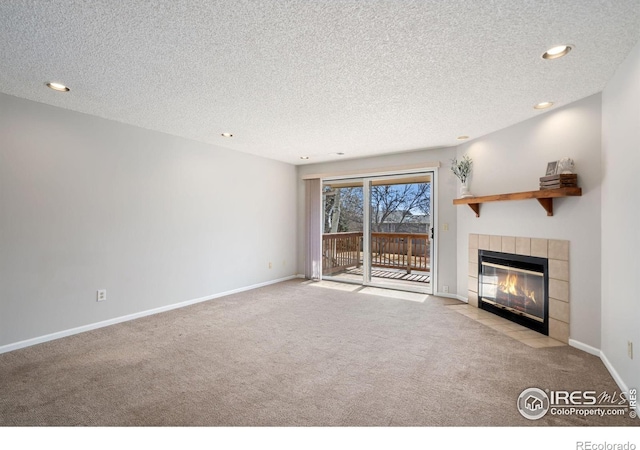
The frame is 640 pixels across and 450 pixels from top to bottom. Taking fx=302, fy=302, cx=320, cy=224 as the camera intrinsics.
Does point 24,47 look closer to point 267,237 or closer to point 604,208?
point 267,237

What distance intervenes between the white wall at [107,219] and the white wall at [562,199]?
375cm

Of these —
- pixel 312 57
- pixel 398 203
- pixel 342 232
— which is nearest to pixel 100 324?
pixel 312 57

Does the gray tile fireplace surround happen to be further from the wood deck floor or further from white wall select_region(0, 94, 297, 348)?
white wall select_region(0, 94, 297, 348)

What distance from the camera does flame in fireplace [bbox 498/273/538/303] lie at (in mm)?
3488

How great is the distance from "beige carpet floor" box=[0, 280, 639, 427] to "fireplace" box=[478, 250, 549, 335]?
495mm

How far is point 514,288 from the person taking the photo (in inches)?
145

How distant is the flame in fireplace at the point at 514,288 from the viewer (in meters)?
3.49

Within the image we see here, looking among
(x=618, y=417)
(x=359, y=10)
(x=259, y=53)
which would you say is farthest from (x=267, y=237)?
(x=618, y=417)

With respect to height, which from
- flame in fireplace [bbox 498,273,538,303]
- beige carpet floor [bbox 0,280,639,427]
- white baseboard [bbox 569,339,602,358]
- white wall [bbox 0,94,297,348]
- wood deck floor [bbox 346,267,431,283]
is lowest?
beige carpet floor [bbox 0,280,639,427]

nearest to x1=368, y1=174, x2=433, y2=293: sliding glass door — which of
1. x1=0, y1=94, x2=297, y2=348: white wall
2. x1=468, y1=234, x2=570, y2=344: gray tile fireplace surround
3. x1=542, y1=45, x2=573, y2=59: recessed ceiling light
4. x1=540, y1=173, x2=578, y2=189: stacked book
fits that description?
x1=468, y1=234, x2=570, y2=344: gray tile fireplace surround

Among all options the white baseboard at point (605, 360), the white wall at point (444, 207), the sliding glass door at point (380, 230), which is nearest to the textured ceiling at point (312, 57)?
the white wall at point (444, 207)

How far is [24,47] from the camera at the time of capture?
203 cm

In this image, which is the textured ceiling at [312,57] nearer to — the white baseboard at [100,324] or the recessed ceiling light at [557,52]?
the recessed ceiling light at [557,52]
